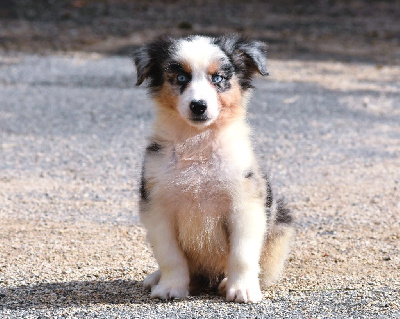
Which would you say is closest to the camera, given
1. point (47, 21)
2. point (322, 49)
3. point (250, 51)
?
point (250, 51)

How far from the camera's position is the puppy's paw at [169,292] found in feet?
13.4

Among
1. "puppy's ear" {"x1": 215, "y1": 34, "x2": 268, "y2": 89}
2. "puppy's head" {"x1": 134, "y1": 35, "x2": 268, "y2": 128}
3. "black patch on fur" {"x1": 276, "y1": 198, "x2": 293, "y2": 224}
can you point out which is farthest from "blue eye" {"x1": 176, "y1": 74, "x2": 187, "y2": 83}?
"black patch on fur" {"x1": 276, "y1": 198, "x2": 293, "y2": 224}

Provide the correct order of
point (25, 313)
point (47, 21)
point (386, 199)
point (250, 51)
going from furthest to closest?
point (47, 21) → point (386, 199) → point (250, 51) → point (25, 313)

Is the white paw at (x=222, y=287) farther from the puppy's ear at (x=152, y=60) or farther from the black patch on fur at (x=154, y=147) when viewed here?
the puppy's ear at (x=152, y=60)

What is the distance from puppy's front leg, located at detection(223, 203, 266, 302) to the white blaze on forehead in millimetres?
750

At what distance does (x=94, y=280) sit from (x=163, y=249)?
66cm

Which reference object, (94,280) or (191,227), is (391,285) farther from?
(94,280)

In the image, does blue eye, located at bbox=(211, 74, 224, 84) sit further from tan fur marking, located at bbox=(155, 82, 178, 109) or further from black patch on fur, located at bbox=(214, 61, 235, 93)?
tan fur marking, located at bbox=(155, 82, 178, 109)

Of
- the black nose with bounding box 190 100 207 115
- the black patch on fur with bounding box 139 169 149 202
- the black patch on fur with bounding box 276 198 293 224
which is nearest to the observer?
the black nose with bounding box 190 100 207 115

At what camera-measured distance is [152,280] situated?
14.3 feet

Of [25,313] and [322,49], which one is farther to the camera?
[322,49]

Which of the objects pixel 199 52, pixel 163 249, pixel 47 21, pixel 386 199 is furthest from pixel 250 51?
pixel 47 21

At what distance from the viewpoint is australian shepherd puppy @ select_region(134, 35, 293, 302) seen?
157 inches

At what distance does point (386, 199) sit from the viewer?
21.2ft
